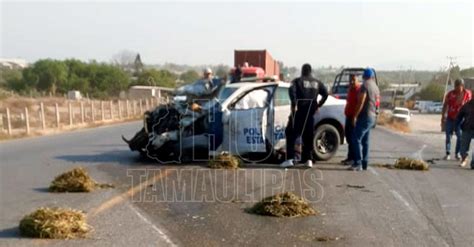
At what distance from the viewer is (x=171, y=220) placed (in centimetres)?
643

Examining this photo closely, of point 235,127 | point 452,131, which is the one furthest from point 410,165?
point 235,127

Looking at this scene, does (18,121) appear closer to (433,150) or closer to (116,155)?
(116,155)

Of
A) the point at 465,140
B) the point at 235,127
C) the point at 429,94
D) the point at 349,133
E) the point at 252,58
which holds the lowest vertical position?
the point at 429,94

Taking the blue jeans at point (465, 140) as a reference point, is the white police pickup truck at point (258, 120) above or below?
above

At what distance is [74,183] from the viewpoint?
317 inches

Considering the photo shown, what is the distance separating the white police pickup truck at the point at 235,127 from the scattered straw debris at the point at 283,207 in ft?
10.4

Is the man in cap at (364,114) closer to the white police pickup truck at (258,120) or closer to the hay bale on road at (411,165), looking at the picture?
the white police pickup truck at (258,120)

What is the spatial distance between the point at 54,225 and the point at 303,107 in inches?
215

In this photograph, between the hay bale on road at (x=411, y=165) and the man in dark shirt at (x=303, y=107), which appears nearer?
the man in dark shirt at (x=303, y=107)

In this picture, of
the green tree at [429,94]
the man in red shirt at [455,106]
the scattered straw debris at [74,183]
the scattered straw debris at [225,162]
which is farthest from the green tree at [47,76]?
the green tree at [429,94]

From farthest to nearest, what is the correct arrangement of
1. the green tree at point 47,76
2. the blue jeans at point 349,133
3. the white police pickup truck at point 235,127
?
the green tree at point 47,76 < the blue jeans at point 349,133 < the white police pickup truck at point 235,127

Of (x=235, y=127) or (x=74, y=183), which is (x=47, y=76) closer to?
(x=235, y=127)

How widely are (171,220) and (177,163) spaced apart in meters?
4.10

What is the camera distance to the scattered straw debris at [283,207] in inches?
262
